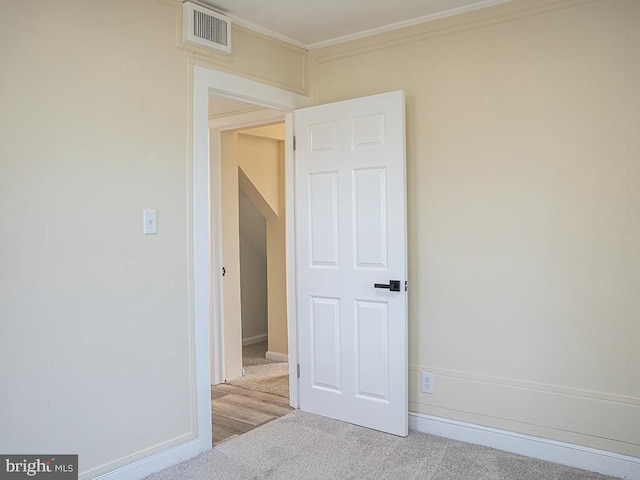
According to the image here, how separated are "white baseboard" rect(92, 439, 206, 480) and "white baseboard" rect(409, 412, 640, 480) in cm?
131

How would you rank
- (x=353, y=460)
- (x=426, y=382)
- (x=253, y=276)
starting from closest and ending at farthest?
1. (x=353, y=460)
2. (x=426, y=382)
3. (x=253, y=276)

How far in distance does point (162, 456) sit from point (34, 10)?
2.19 m

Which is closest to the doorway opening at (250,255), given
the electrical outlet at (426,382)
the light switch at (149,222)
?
the electrical outlet at (426,382)

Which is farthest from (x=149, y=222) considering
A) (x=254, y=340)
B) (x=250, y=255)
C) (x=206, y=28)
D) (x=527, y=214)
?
(x=254, y=340)

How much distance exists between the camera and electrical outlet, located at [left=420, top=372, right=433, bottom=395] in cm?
316

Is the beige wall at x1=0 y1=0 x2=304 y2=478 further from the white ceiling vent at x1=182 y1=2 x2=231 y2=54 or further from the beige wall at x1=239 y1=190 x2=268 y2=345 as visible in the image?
the beige wall at x1=239 y1=190 x2=268 y2=345

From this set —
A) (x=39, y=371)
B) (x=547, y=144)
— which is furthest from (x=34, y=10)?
(x=547, y=144)

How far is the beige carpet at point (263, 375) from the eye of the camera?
4082mm

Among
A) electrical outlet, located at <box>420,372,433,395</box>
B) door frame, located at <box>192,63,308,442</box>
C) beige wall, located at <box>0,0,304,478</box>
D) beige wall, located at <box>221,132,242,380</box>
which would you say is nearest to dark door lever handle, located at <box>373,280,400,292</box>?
electrical outlet, located at <box>420,372,433,395</box>

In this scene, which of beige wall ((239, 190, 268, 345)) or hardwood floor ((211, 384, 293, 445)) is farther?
beige wall ((239, 190, 268, 345))

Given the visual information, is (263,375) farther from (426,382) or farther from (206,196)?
(206,196)

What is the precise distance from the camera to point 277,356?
5023mm

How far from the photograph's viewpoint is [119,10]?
2.50m

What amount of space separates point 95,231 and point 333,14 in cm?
182
